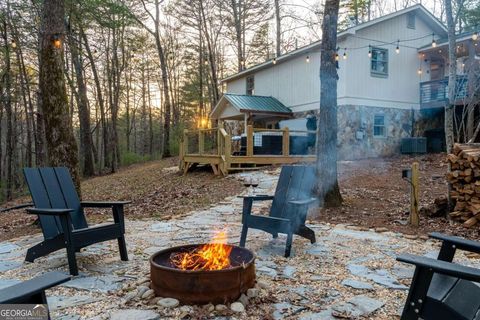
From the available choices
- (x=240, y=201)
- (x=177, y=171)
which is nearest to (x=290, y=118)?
(x=177, y=171)

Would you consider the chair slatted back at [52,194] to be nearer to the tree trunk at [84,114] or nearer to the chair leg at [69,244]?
the chair leg at [69,244]

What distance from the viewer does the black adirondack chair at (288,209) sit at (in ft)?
12.7

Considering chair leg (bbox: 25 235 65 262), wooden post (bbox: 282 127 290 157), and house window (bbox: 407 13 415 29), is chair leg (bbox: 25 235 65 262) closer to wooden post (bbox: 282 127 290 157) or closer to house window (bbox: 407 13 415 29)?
wooden post (bbox: 282 127 290 157)

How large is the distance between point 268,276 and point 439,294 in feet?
5.27

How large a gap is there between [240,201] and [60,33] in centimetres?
441

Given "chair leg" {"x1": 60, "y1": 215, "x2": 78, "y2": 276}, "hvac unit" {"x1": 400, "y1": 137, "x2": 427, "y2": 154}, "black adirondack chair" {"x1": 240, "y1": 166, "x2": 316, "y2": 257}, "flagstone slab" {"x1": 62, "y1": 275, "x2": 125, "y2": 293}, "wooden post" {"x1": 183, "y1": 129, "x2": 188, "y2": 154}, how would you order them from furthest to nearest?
Result: "hvac unit" {"x1": 400, "y1": 137, "x2": 427, "y2": 154} < "wooden post" {"x1": 183, "y1": 129, "x2": 188, "y2": 154} < "black adirondack chair" {"x1": 240, "y1": 166, "x2": 316, "y2": 257} < "chair leg" {"x1": 60, "y1": 215, "x2": 78, "y2": 276} < "flagstone slab" {"x1": 62, "y1": 275, "x2": 125, "y2": 293}

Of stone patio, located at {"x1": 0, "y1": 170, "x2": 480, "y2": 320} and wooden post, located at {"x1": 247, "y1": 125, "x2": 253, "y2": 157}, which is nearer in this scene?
stone patio, located at {"x1": 0, "y1": 170, "x2": 480, "y2": 320}

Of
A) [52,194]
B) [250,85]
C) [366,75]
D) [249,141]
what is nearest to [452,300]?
[52,194]

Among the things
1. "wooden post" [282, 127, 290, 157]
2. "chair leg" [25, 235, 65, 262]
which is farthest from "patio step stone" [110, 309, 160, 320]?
"wooden post" [282, 127, 290, 157]

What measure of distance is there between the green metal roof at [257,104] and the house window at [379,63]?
12.2 feet

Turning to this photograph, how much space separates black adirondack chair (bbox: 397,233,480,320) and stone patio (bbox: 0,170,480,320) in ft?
2.10

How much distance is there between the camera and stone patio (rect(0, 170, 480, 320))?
2.52 meters

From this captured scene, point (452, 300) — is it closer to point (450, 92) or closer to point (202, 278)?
point (202, 278)

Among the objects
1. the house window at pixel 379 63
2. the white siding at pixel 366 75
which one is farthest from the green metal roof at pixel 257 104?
the house window at pixel 379 63
